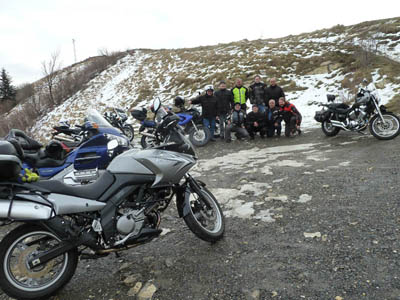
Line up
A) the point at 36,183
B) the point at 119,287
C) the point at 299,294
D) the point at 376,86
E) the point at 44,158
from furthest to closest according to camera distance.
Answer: the point at 376,86 → the point at 44,158 → the point at 119,287 → the point at 36,183 → the point at 299,294

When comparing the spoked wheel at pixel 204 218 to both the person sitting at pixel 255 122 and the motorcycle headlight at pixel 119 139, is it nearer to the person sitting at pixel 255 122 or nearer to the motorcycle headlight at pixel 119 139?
the motorcycle headlight at pixel 119 139

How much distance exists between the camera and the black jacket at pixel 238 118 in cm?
909

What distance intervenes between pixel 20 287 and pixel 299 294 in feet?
7.12

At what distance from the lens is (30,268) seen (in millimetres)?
2320

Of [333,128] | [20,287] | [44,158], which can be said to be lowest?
[333,128]

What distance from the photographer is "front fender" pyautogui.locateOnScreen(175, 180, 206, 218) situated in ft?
9.63

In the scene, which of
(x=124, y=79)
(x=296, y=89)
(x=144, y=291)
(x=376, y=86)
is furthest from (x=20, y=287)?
(x=124, y=79)

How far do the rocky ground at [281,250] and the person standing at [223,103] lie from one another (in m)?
4.58

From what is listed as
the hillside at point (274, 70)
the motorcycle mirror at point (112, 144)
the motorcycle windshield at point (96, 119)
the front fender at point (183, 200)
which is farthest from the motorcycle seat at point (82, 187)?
the hillside at point (274, 70)

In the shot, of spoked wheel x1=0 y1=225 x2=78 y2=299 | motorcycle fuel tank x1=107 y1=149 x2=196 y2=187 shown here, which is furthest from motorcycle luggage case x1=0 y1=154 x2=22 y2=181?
motorcycle fuel tank x1=107 y1=149 x2=196 y2=187

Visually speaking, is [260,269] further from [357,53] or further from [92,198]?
[357,53]

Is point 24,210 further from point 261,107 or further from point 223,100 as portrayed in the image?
point 261,107

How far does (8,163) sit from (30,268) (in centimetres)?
89

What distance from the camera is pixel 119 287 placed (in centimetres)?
253
